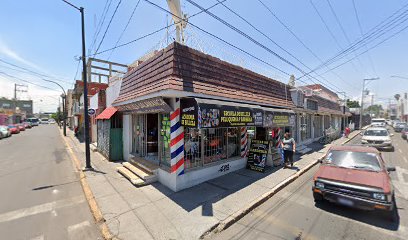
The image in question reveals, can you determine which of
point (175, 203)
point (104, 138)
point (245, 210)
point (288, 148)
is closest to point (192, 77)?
point (175, 203)

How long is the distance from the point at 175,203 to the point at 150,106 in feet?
11.8

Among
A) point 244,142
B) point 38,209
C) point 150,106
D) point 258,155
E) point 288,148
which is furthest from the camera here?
point 244,142

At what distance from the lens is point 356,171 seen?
5.45 m

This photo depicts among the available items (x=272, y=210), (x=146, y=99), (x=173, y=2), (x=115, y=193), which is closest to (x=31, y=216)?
(x=115, y=193)

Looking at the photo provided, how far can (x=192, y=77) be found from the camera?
6977 mm

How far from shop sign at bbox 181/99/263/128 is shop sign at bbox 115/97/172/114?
0.64m

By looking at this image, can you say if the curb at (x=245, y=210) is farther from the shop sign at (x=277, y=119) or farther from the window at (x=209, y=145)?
the shop sign at (x=277, y=119)

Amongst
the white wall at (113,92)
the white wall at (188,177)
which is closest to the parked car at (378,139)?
the white wall at (188,177)

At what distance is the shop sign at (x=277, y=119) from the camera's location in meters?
9.20

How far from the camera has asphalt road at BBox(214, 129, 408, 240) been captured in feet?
14.0

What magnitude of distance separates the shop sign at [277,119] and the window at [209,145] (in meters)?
1.49

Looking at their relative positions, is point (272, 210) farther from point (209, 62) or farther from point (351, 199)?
point (209, 62)

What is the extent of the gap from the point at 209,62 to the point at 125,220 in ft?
20.4

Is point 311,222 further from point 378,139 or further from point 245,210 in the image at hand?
point 378,139
